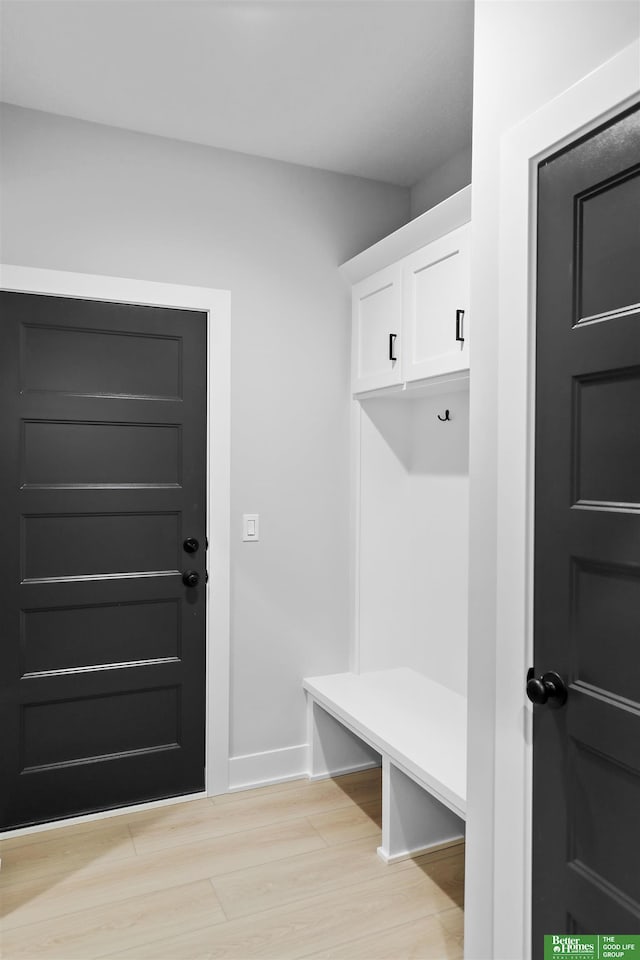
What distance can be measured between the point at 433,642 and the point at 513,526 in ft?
5.02

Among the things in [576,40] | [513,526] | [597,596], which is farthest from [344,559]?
[576,40]

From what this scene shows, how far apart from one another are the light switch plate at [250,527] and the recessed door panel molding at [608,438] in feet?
5.52

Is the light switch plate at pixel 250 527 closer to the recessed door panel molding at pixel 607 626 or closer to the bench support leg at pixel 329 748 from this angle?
the bench support leg at pixel 329 748

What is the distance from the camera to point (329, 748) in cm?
291

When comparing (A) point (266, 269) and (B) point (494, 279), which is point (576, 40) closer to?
(B) point (494, 279)

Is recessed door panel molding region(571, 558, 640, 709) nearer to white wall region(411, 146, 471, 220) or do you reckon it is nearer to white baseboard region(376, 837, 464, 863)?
white baseboard region(376, 837, 464, 863)

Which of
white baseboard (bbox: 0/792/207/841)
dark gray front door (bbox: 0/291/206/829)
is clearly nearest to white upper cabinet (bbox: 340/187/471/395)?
dark gray front door (bbox: 0/291/206/829)

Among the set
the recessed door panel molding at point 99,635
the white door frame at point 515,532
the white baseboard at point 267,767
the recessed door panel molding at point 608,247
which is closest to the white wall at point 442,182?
the white door frame at point 515,532

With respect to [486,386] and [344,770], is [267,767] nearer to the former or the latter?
[344,770]

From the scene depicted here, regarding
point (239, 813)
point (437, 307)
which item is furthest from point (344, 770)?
point (437, 307)

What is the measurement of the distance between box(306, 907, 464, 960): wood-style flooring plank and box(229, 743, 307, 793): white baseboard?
1.01 meters

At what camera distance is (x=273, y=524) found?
2852mm

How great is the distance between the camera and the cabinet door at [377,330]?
2.62 m

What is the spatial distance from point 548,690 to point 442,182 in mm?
2292
